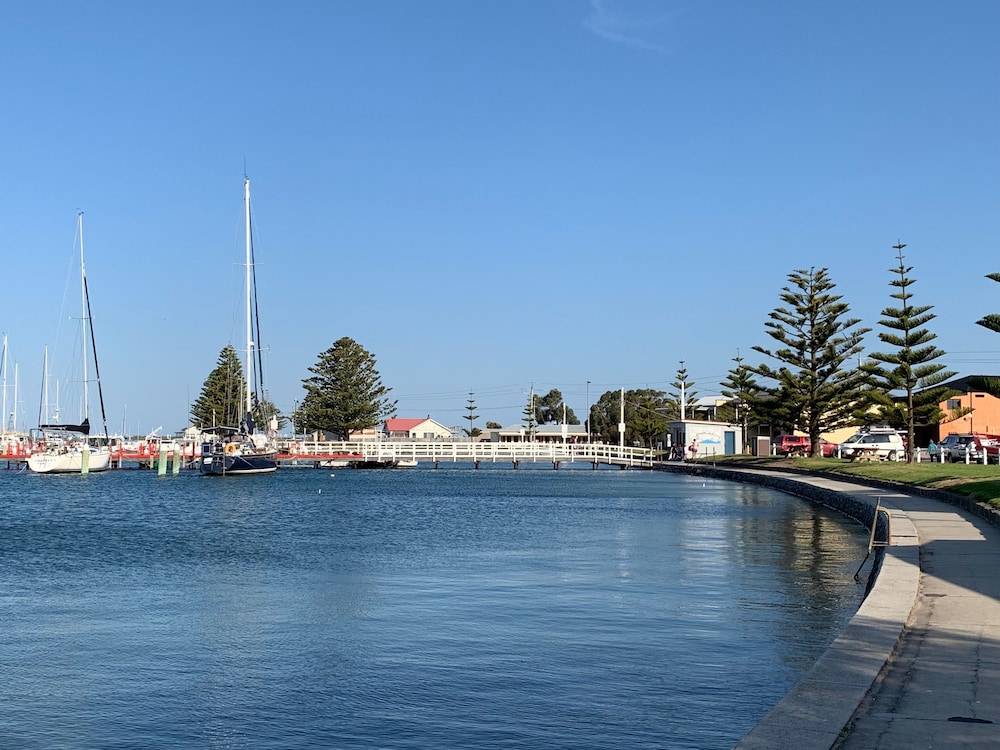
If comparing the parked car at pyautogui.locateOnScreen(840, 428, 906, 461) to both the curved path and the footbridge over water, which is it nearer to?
the footbridge over water

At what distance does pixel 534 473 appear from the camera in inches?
3135

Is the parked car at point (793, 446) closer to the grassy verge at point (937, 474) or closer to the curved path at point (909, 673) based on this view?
the grassy verge at point (937, 474)

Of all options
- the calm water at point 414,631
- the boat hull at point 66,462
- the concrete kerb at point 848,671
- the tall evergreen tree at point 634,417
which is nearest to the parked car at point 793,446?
the tall evergreen tree at point 634,417

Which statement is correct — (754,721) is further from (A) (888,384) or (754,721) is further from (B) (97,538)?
(A) (888,384)

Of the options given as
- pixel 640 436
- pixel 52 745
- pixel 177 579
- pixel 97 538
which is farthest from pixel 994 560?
pixel 640 436

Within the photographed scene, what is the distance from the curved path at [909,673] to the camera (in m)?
6.83

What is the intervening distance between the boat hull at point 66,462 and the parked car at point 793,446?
4366 centimetres

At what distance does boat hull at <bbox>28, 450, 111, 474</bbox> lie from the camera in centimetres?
6656

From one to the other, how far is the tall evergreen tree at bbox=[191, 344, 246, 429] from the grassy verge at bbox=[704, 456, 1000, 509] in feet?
218

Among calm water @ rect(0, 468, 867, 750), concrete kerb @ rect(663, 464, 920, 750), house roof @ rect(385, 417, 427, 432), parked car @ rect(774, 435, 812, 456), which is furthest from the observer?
house roof @ rect(385, 417, 427, 432)

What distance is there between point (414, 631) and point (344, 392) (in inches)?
3706

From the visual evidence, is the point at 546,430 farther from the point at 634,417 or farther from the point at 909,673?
the point at 909,673

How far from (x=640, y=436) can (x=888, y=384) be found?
239 feet

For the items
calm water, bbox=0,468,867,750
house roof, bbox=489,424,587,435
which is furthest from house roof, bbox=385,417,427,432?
calm water, bbox=0,468,867,750
